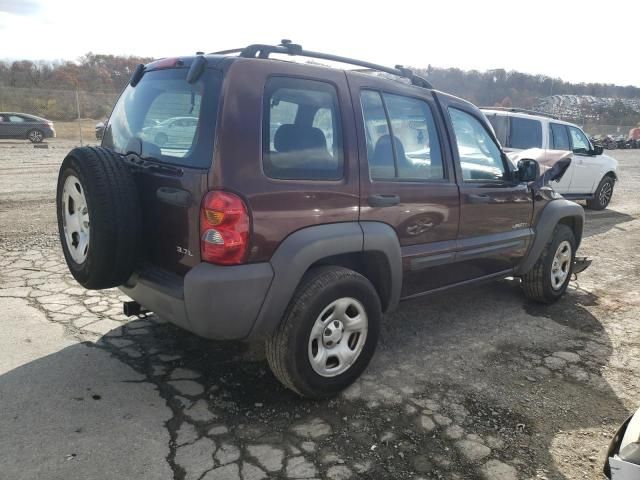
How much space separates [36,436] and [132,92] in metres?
2.07

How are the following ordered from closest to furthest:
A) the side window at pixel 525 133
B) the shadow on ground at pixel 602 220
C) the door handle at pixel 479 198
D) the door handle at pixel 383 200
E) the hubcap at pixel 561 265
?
1. the door handle at pixel 383 200
2. the door handle at pixel 479 198
3. the hubcap at pixel 561 265
4. the shadow on ground at pixel 602 220
5. the side window at pixel 525 133

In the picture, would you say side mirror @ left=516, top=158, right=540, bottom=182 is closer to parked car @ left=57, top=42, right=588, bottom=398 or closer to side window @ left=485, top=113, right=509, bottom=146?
parked car @ left=57, top=42, right=588, bottom=398

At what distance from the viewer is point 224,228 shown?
2453mm

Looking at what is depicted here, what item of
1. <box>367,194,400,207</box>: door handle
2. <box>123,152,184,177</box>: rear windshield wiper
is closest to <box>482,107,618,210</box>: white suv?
<box>367,194,400,207</box>: door handle

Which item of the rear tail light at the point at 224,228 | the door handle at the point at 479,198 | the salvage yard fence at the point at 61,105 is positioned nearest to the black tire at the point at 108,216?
the rear tail light at the point at 224,228

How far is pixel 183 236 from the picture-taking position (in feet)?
8.56

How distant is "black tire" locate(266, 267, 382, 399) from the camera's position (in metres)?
2.71

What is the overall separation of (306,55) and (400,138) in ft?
2.64

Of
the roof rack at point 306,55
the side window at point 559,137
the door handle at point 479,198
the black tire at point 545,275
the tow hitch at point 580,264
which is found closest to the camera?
the roof rack at point 306,55

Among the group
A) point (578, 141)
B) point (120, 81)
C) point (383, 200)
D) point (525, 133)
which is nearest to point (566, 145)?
point (578, 141)

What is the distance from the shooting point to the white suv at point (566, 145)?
8.53 m

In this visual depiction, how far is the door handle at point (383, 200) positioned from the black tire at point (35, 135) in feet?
68.6

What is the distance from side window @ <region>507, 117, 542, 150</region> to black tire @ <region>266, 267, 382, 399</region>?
6.66 meters

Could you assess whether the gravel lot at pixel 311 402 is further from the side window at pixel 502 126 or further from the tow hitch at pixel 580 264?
the side window at pixel 502 126
